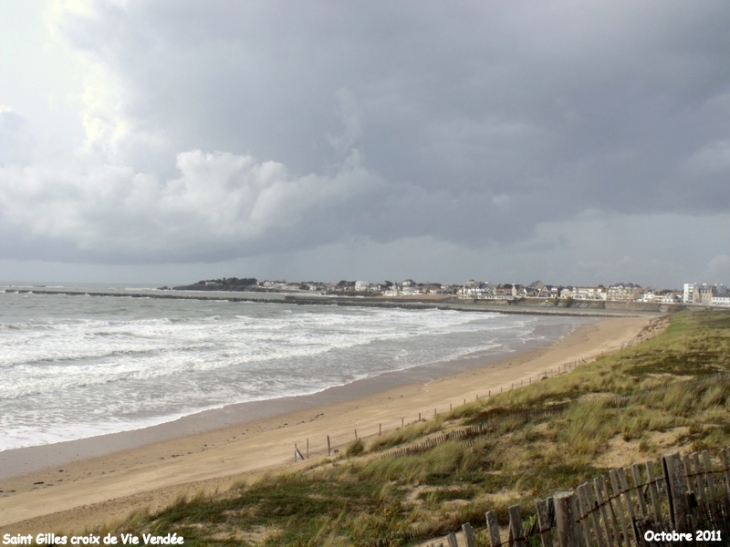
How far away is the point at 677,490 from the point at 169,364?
973 inches

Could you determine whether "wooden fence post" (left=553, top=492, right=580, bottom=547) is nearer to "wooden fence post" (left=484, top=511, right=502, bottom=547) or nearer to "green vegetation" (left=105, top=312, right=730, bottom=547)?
"wooden fence post" (left=484, top=511, right=502, bottom=547)

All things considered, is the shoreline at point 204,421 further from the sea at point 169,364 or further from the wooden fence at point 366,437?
the wooden fence at point 366,437

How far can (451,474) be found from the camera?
811cm

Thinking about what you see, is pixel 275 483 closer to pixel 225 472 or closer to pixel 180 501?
pixel 180 501

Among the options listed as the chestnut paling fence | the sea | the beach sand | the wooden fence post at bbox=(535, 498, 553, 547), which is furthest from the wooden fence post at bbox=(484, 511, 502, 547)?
the sea

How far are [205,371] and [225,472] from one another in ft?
46.3

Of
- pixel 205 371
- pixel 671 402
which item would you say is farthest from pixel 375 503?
pixel 205 371

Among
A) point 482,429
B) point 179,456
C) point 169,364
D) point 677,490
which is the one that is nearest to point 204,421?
point 179,456

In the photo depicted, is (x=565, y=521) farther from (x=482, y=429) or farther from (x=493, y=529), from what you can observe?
(x=482, y=429)

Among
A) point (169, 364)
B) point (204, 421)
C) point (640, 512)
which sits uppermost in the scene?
point (640, 512)

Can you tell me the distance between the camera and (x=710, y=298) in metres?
142

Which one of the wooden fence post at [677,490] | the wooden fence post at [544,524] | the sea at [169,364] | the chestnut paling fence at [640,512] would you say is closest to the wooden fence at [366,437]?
the chestnut paling fence at [640,512]

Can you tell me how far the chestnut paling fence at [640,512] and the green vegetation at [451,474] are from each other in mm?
1694

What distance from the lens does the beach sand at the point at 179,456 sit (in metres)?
9.07
